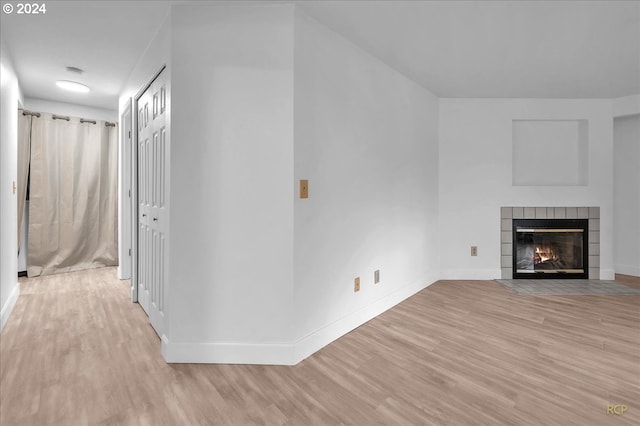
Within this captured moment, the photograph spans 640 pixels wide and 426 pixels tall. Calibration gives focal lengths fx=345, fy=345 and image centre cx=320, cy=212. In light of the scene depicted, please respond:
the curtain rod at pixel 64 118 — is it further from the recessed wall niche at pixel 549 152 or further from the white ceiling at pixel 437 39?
the recessed wall niche at pixel 549 152

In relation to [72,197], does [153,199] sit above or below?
below

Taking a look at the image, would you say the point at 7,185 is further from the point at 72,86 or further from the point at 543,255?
the point at 543,255

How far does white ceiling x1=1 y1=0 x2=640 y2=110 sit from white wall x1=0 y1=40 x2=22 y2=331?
9.1 inches

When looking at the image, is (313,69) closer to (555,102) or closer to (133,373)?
(133,373)

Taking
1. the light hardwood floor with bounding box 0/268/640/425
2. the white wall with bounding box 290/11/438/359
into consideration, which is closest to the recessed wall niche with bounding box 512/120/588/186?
the white wall with bounding box 290/11/438/359

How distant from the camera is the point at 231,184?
2225 mm

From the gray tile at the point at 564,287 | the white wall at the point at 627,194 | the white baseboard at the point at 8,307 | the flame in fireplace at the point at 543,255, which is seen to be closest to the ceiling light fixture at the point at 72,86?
the white baseboard at the point at 8,307

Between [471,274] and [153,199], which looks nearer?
[153,199]

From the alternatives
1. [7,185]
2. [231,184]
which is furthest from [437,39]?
[7,185]

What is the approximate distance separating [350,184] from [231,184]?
1003 millimetres

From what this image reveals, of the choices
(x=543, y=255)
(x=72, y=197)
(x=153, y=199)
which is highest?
(x=72, y=197)

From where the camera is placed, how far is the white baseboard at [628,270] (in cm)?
473

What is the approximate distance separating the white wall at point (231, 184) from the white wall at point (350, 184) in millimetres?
122

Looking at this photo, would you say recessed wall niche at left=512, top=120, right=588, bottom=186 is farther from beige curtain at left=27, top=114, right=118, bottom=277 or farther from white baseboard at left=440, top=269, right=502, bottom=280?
beige curtain at left=27, top=114, right=118, bottom=277
